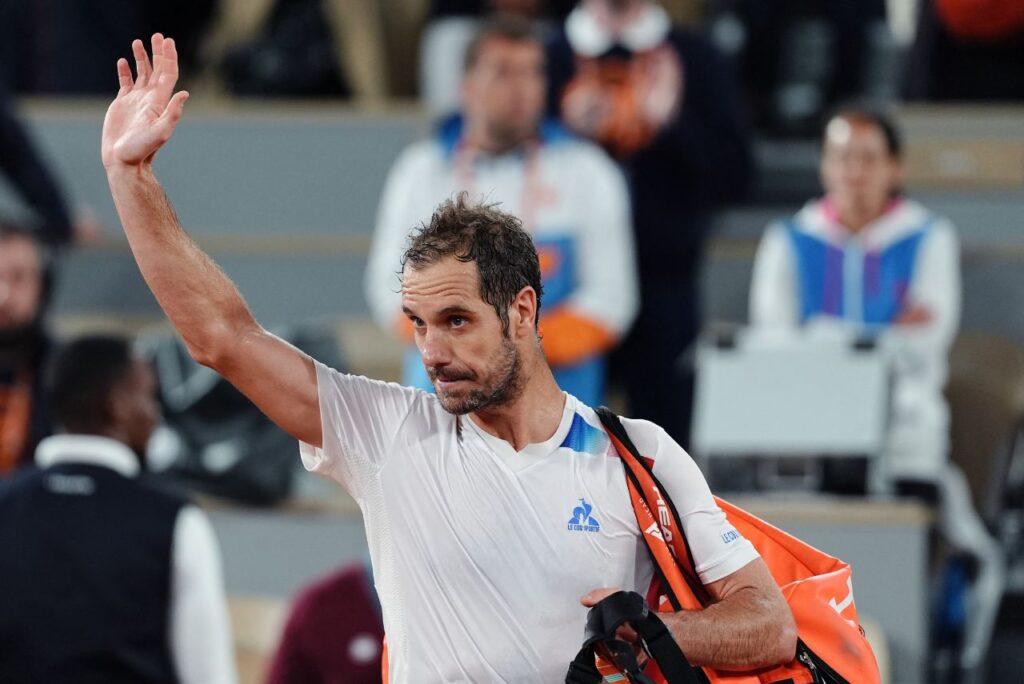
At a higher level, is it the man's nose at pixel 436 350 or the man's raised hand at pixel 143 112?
the man's raised hand at pixel 143 112

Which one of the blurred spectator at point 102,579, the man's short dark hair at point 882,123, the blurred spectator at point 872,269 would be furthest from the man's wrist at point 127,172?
the man's short dark hair at point 882,123

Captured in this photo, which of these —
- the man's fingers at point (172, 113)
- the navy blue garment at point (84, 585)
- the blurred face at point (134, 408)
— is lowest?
the navy blue garment at point (84, 585)

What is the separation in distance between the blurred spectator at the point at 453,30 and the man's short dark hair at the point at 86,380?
307 cm

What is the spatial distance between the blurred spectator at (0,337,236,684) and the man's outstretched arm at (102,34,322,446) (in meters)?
1.64

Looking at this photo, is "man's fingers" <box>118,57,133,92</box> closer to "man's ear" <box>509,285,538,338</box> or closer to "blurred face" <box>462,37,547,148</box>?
"man's ear" <box>509,285,538,338</box>

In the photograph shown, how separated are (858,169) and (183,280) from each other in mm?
4147

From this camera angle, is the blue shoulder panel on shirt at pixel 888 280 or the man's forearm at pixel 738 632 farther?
the blue shoulder panel on shirt at pixel 888 280

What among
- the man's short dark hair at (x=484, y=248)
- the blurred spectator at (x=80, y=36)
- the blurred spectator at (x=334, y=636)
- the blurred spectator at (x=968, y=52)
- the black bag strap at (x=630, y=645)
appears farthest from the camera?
the blurred spectator at (x=80, y=36)

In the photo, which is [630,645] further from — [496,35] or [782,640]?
[496,35]

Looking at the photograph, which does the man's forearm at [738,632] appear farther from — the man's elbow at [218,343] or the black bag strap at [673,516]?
the man's elbow at [218,343]

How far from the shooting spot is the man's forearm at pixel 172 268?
10.5ft

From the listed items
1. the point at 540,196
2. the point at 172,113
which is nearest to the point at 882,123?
the point at 540,196

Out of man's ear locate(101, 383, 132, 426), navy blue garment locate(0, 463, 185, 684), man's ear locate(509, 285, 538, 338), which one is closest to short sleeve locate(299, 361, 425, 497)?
man's ear locate(509, 285, 538, 338)

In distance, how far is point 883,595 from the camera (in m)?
6.14
